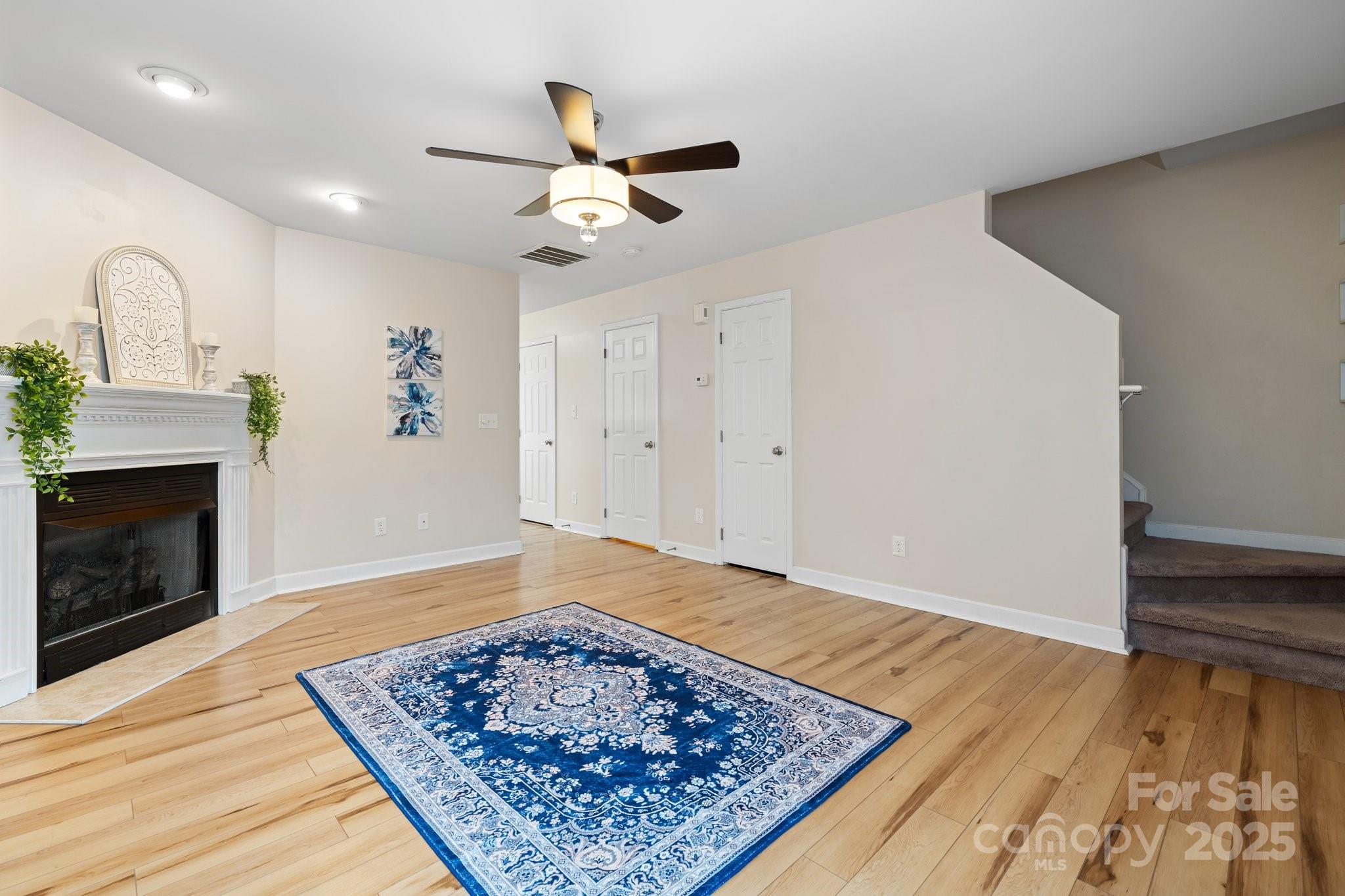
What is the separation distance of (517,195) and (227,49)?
1.52 metres

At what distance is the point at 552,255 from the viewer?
15.7ft

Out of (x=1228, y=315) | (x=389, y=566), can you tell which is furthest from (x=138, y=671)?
(x=1228, y=315)

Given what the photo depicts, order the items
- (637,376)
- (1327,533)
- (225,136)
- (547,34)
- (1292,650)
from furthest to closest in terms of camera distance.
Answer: (637,376) < (1327,533) < (225,136) < (1292,650) < (547,34)

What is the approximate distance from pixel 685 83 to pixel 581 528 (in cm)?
482

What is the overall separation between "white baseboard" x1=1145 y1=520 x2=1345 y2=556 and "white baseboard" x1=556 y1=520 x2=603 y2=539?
15.0ft

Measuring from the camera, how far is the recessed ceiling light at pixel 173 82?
2346 millimetres

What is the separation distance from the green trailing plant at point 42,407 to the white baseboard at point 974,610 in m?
4.14

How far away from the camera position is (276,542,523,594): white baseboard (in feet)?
13.8

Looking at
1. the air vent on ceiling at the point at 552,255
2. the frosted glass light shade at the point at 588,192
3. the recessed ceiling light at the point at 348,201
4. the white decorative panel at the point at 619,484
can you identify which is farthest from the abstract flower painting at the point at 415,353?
the frosted glass light shade at the point at 588,192

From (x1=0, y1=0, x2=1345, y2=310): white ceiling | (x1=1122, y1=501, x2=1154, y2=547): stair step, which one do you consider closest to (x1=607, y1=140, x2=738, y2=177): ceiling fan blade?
(x1=0, y1=0, x2=1345, y2=310): white ceiling

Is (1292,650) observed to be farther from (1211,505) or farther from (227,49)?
(227,49)

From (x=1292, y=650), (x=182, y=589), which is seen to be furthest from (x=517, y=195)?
(x=1292, y=650)

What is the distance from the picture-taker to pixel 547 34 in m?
2.15

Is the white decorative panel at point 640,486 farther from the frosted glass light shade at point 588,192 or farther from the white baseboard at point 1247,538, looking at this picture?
the white baseboard at point 1247,538
